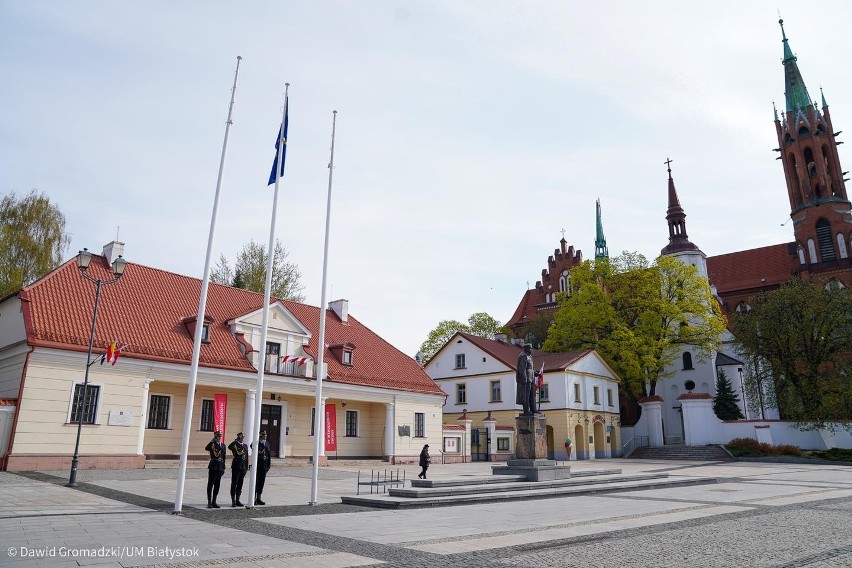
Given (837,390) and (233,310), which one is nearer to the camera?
(233,310)

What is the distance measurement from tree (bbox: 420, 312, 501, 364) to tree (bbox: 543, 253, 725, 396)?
17.8 metres

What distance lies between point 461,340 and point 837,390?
26.0m

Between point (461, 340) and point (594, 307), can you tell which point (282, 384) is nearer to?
point (461, 340)

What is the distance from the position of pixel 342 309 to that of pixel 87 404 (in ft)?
54.6

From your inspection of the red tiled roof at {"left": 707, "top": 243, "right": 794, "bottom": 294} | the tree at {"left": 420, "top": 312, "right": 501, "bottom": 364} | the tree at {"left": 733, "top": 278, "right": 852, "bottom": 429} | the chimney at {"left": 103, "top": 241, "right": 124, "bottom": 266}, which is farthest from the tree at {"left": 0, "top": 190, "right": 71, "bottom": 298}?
the red tiled roof at {"left": 707, "top": 243, "right": 794, "bottom": 294}

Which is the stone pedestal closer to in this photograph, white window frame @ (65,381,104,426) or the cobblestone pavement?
the cobblestone pavement

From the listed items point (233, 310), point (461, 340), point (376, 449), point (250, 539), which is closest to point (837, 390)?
point (461, 340)

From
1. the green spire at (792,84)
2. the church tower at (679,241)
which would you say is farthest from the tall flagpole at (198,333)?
the green spire at (792,84)

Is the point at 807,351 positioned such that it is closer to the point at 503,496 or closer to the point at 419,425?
the point at 419,425

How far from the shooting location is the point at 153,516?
11289 millimetres

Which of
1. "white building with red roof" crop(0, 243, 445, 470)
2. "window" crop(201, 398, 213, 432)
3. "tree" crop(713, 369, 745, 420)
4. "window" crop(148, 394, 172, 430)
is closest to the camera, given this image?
"white building with red roof" crop(0, 243, 445, 470)

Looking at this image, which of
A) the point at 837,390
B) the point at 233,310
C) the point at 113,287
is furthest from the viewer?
the point at 837,390

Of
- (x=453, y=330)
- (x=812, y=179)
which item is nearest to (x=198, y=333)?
(x=453, y=330)

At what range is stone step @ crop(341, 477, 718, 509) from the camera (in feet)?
46.3
